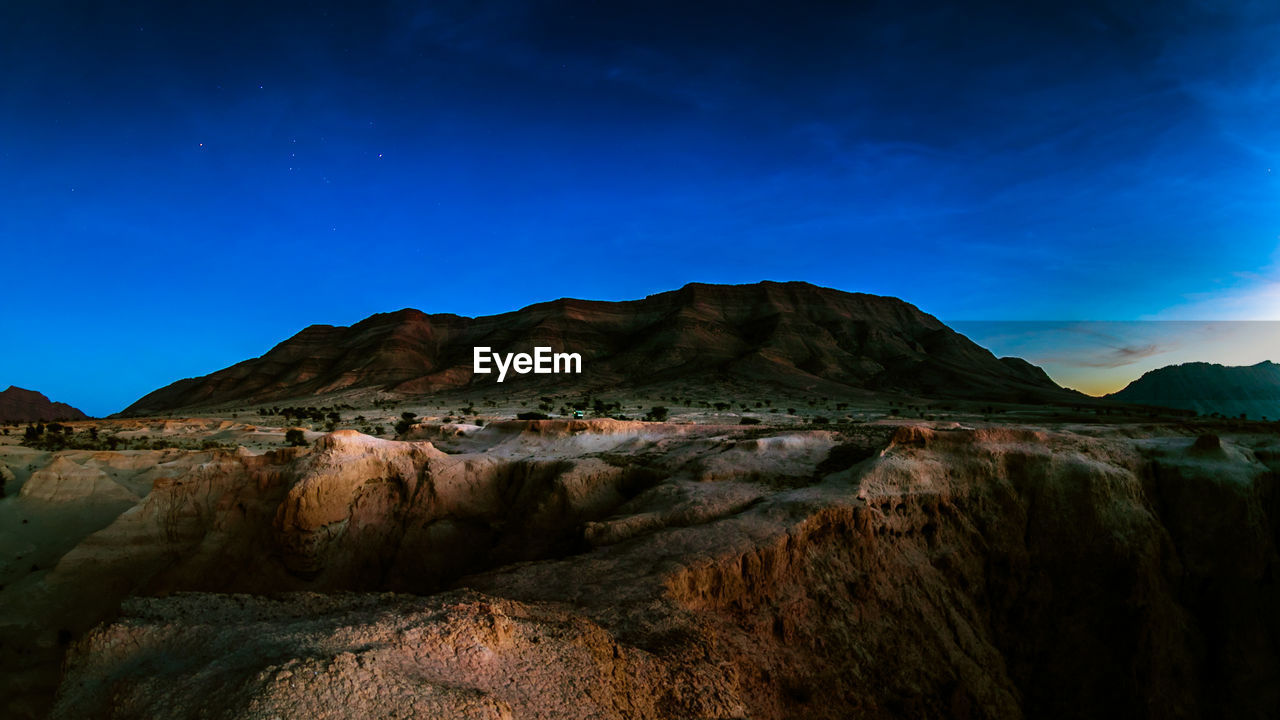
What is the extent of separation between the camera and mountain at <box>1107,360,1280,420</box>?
276ft

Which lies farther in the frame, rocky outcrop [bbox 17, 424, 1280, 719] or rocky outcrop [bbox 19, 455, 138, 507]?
rocky outcrop [bbox 19, 455, 138, 507]

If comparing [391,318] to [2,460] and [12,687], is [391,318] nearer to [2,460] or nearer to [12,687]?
[2,460]

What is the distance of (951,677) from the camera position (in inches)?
346

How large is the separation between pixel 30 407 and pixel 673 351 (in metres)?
97.7

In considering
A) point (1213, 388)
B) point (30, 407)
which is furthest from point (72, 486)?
point (1213, 388)

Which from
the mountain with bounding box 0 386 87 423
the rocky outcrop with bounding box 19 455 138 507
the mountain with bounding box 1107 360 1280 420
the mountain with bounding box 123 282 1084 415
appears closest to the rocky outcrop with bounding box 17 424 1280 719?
the rocky outcrop with bounding box 19 455 138 507

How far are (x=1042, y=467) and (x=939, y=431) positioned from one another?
2.00 meters

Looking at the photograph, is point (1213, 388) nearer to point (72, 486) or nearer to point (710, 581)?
point (710, 581)

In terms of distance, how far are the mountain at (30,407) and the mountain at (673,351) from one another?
9129 millimetres

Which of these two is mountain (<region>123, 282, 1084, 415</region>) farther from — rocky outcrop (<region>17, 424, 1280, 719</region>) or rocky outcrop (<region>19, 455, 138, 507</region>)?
rocky outcrop (<region>19, 455, 138, 507</region>)

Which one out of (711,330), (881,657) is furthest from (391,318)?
(881,657)

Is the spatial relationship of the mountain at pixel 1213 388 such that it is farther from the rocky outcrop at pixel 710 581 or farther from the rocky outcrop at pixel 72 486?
the rocky outcrop at pixel 72 486

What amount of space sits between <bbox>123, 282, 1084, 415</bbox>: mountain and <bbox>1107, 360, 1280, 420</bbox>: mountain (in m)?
14.7

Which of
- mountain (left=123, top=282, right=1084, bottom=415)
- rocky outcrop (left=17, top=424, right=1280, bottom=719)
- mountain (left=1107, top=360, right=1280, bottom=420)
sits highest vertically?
mountain (left=123, top=282, right=1084, bottom=415)
